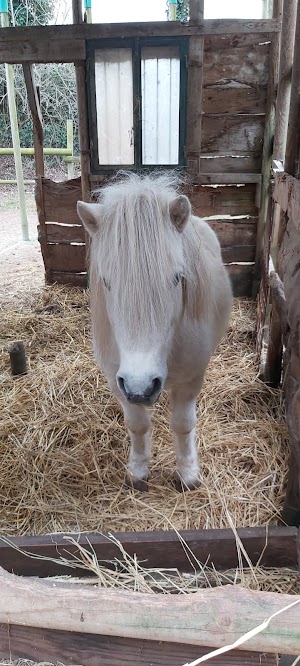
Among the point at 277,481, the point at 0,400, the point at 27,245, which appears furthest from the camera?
the point at 27,245

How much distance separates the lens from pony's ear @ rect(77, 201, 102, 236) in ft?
5.23

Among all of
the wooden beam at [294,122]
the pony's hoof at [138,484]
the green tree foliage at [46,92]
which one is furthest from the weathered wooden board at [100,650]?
the green tree foliage at [46,92]

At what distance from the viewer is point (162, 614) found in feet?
2.38

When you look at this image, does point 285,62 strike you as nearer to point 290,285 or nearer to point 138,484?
point 290,285

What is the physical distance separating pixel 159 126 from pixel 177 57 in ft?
1.86

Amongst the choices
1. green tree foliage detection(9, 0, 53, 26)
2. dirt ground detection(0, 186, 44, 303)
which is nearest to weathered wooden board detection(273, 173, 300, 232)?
dirt ground detection(0, 186, 44, 303)

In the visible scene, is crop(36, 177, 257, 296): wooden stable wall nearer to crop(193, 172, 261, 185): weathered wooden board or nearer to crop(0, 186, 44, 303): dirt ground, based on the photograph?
crop(193, 172, 261, 185): weathered wooden board

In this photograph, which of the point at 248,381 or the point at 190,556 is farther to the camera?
the point at 248,381

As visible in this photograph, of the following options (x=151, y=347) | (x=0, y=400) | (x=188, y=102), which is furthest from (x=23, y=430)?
(x=188, y=102)

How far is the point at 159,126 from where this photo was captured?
4.20 metres

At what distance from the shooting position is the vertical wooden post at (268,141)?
395 cm

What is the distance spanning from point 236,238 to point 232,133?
999 mm

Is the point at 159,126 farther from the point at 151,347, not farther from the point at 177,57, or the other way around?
the point at 151,347

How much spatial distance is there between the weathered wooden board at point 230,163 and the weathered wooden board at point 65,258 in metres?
1.56
